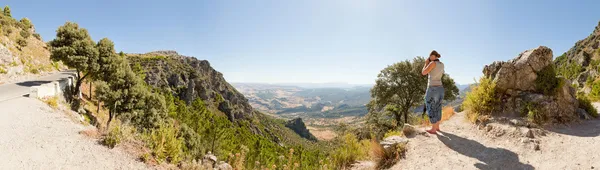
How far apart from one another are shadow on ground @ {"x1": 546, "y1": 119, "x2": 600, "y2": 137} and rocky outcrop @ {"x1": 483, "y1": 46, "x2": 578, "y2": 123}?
0.39m

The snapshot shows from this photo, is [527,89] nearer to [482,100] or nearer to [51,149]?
[482,100]

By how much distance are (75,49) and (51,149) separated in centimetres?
2150

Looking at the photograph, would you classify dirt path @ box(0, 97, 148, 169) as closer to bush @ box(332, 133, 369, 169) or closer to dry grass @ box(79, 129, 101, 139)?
dry grass @ box(79, 129, 101, 139)

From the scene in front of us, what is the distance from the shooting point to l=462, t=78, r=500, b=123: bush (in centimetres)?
976

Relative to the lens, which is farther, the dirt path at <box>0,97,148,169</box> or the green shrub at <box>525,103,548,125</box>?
the green shrub at <box>525,103,548,125</box>

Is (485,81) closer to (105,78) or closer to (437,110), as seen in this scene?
(437,110)

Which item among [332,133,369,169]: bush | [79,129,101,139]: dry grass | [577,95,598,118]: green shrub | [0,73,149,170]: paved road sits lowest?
[332,133,369,169]: bush

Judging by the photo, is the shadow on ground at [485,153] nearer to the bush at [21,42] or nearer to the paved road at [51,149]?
the paved road at [51,149]

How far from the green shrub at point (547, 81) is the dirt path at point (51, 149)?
536 inches

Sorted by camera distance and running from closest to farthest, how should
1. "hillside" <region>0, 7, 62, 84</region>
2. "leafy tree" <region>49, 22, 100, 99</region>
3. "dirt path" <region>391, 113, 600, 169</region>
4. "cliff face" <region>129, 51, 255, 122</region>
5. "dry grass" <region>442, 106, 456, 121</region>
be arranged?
→ "dirt path" <region>391, 113, 600, 169</region> → "dry grass" <region>442, 106, 456, 121</region> → "leafy tree" <region>49, 22, 100, 99</region> → "hillside" <region>0, 7, 62, 84</region> → "cliff face" <region>129, 51, 255, 122</region>

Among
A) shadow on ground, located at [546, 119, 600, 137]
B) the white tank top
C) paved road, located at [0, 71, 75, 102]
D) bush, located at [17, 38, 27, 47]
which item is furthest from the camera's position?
bush, located at [17, 38, 27, 47]

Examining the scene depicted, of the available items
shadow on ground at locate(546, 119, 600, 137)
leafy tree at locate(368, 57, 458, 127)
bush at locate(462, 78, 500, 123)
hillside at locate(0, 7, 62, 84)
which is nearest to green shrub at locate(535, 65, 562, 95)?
shadow on ground at locate(546, 119, 600, 137)

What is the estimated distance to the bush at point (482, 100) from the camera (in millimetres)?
9758

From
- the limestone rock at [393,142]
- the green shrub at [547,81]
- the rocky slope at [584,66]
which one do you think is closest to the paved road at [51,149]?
the limestone rock at [393,142]
